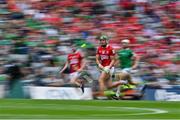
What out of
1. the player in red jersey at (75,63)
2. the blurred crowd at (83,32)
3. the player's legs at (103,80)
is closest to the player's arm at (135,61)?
the blurred crowd at (83,32)

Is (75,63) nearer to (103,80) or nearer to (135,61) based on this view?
(103,80)

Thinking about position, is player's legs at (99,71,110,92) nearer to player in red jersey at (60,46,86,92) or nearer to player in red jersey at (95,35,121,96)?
player in red jersey at (95,35,121,96)

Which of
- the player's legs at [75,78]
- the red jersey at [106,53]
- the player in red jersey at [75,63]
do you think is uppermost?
the red jersey at [106,53]

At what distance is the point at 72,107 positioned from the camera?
36.4 ft

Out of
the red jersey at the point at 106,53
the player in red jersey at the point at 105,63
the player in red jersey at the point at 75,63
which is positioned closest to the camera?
the player in red jersey at the point at 105,63

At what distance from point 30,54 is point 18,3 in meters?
2.62

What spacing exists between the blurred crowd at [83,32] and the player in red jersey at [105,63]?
0.69m

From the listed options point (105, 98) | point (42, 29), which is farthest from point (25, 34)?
point (105, 98)

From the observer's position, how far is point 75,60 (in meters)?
15.6

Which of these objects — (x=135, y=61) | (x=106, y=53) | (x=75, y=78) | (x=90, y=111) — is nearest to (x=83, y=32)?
(x=106, y=53)

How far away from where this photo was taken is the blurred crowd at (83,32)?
15914mm

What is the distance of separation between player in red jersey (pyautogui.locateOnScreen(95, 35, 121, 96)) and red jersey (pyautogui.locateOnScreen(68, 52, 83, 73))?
1.91 feet

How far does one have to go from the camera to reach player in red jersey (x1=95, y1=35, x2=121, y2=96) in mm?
15000

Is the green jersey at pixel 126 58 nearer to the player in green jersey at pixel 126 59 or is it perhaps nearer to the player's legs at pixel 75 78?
the player in green jersey at pixel 126 59
